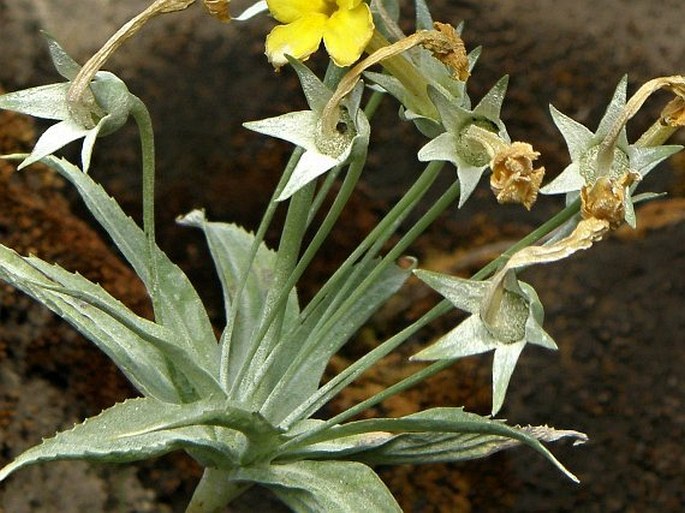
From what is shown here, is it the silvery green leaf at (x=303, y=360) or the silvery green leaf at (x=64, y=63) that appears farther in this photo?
the silvery green leaf at (x=303, y=360)

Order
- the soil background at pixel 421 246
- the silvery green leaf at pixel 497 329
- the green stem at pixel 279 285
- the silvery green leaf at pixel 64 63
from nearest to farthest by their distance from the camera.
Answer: the silvery green leaf at pixel 497 329, the silvery green leaf at pixel 64 63, the green stem at pixel 279 285, the soil background at pixel 421 246

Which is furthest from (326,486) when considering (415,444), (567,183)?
(567,183)

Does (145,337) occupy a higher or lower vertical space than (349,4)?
lower

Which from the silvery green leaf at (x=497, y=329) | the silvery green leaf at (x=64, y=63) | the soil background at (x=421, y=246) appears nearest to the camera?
the silvery green leaf at (x=497, y=329)

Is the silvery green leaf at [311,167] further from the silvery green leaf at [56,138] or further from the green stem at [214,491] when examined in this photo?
the green stem at [214,491]

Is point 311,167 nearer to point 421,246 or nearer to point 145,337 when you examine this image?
point 145,337

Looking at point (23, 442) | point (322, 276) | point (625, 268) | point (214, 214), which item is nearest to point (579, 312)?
point (625, 268)

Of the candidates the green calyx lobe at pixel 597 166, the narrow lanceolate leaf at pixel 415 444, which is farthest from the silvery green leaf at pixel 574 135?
the narrow lanceolate leaf at pixel 415 444
